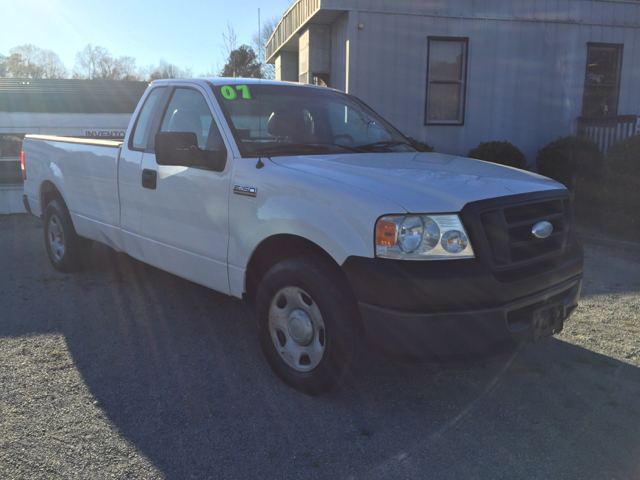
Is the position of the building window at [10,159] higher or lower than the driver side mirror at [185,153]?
lower

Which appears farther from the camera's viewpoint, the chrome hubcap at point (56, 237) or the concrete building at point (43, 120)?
the concrete building at point (43, 120)

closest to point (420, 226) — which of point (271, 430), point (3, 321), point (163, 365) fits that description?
point (271, 430)

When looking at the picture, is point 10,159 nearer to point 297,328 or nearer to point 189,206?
point 189,206

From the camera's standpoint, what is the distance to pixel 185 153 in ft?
12.3

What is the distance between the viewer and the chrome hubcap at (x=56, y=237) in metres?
5.98

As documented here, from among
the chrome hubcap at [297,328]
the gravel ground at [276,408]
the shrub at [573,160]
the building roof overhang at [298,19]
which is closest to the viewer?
the gravel ground at [276,408]

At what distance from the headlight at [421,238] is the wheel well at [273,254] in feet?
1.33

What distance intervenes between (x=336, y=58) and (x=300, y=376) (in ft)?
33.0

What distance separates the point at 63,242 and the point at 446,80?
8.37 meters

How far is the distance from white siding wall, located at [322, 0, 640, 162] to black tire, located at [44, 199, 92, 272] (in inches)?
255

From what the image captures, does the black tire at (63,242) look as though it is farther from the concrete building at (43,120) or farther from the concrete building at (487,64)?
the concrete building at (487,64)

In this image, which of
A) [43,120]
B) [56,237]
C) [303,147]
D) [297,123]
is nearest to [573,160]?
[297,123]

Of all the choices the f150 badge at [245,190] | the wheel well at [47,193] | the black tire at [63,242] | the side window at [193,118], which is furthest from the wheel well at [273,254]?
the wheel well at [47,193]

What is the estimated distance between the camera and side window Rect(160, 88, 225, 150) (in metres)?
3.94
